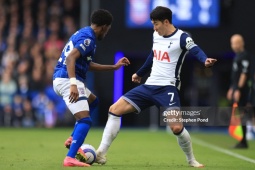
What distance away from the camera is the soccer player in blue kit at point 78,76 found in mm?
8781

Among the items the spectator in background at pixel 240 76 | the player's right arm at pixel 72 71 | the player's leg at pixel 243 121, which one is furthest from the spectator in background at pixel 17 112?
the player's right arm at pixel 72 71

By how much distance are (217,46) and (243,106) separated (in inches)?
311

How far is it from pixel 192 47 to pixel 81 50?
4.57 feet

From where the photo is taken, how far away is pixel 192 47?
8969 mm

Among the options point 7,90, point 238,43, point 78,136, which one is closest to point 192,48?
point 78,136

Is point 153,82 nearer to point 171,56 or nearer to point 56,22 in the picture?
point 171,56

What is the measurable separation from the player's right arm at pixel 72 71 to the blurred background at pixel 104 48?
11.8m

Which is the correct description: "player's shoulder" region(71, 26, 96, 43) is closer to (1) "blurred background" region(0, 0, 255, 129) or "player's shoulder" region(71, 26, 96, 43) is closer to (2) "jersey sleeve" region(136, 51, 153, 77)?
(2) "jersey sleeve" region(136, 51, 153, 77)

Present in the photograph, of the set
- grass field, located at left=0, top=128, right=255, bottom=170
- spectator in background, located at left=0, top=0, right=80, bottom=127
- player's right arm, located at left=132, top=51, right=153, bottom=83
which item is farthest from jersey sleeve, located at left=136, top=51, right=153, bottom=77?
spectator in background, located at left=0, top=0, right=80, bottom=127

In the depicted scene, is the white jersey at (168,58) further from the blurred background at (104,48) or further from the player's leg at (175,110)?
the blurred background at (104,48)

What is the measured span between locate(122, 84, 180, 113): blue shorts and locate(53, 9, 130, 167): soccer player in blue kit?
2.06ft

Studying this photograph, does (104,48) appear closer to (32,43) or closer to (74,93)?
(32,43)

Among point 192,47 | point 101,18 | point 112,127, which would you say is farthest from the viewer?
point 112,127

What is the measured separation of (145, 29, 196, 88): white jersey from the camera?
30.0 feet
